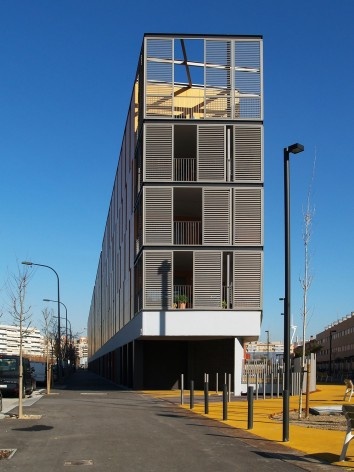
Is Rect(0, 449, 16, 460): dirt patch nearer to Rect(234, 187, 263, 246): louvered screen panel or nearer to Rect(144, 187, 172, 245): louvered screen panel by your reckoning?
Rect(144, 187, 172, 245): louvered screen panel

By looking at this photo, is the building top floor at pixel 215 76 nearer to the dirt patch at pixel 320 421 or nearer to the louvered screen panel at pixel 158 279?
the louvered screen panel at pixel 158 279

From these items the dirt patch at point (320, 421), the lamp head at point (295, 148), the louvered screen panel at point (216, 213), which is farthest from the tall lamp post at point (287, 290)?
the louvered screen panel at point (216, 213)

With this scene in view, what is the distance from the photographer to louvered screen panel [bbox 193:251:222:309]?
33406 mm

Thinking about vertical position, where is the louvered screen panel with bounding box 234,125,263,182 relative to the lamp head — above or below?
above

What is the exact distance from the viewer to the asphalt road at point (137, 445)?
1060 cm

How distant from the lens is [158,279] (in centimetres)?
3372

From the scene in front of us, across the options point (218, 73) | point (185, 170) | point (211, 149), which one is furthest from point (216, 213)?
point (218, 73)

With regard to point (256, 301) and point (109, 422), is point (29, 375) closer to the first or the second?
point (256, 301)

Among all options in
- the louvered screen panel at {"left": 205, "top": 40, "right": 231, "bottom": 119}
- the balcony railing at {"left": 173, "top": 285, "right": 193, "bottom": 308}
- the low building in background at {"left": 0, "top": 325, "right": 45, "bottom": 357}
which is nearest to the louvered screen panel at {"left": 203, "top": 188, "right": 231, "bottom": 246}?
the balcony railing at {"left": 173, "top": 285, "right": 193, "bottom": 308}

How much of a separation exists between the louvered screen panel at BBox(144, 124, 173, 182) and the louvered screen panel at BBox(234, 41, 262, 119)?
384cm

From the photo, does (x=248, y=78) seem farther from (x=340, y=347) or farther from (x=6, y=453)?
(x=340, y=347)

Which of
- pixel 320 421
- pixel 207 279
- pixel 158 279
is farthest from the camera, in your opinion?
pixel 158 279

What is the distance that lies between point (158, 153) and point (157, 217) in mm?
3228

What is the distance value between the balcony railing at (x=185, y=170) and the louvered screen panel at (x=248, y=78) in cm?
336
